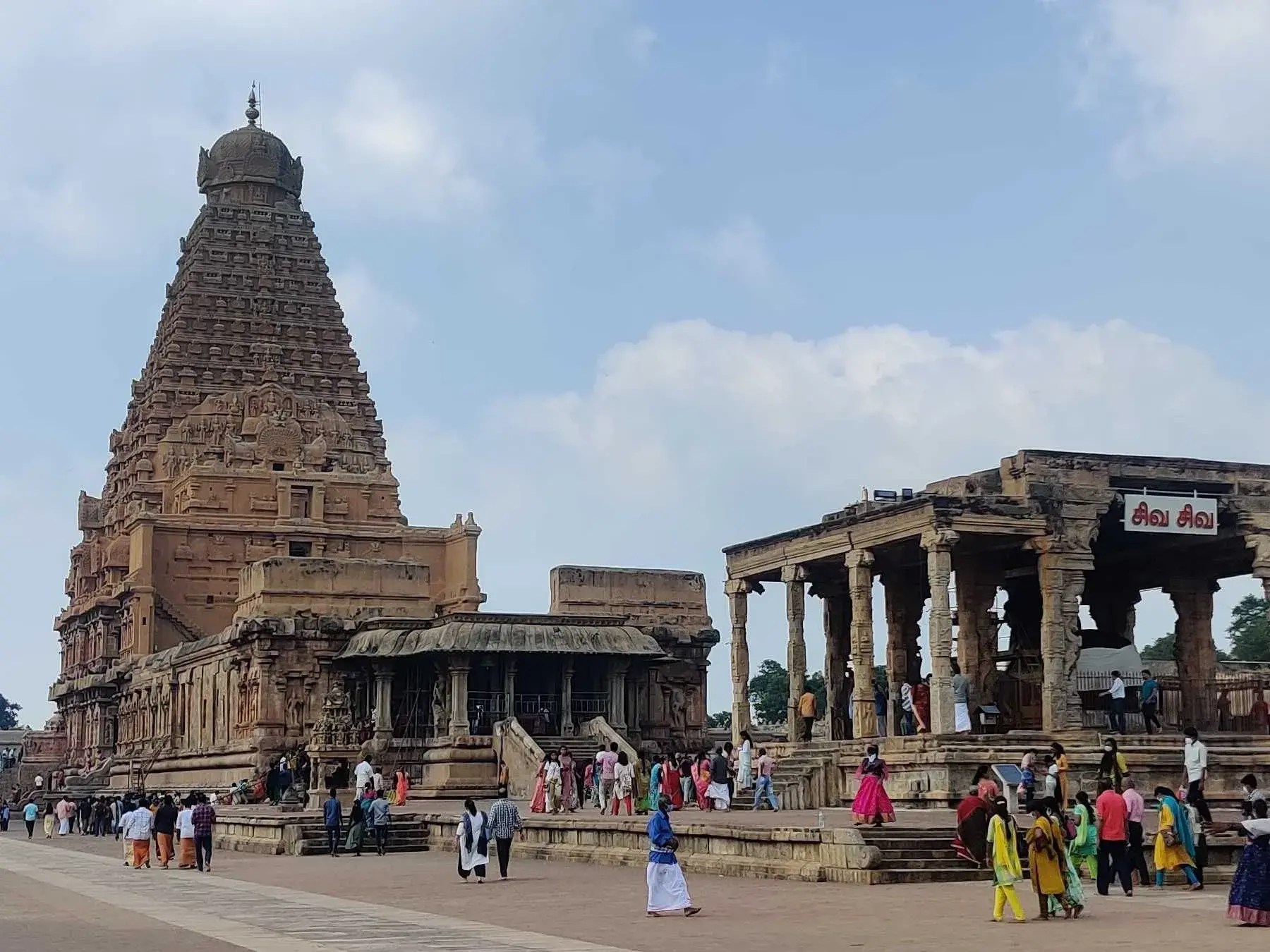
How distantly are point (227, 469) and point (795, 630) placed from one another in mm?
52482

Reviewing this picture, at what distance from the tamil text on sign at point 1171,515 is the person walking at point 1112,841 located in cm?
1352

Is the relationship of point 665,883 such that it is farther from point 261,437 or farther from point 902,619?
point 261,437

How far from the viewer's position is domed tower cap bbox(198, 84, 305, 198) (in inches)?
3814

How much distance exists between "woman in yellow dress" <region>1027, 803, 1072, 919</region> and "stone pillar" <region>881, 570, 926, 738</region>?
2145 centimetres

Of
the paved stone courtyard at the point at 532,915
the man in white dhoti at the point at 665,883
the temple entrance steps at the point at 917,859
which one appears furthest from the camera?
the temple entrance steps at the point at 917,859

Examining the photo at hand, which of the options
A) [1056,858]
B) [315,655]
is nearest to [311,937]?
[1056,858]

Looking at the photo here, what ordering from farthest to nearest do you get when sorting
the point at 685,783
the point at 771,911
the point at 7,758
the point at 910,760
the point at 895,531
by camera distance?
the point at 7,758 < the point at 685,783 < the point at 895,531 < the point at 910,760 < the point at 771,911

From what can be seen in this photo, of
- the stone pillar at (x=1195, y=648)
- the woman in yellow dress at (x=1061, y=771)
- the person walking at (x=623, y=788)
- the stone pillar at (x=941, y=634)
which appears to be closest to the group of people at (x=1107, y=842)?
the woman in yellow dress at (x=1061, y=771)

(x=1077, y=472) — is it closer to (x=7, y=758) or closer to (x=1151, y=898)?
(x=1151, y=898)

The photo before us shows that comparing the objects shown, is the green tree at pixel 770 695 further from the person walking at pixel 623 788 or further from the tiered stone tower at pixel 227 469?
the person walking at pixel 623 788

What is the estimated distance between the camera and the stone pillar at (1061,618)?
33.7 m

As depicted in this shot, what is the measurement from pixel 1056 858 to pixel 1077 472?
16228mm

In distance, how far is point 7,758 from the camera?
118688mm

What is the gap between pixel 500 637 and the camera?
54.8m
